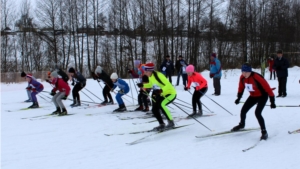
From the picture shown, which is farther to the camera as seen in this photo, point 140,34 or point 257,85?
point 140,34

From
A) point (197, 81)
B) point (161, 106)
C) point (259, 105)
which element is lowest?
point (161, 106)

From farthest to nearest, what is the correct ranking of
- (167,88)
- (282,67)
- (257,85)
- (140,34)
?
(140,34) < (282,67) < (167,88) < (257,85)

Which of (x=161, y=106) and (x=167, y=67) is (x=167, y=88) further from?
(x=167, y=67)

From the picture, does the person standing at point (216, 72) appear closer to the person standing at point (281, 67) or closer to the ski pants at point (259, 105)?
the person standing at point (281, 67)

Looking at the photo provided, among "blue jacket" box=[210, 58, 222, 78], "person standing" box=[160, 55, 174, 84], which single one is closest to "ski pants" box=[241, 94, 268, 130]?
"blue jacket" box=[210, 58, 222, 78]

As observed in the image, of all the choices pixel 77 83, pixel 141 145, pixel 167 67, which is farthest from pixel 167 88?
pixel 167 67

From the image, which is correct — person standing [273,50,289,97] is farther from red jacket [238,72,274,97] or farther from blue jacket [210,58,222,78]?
red jacket [238,72,274,97]

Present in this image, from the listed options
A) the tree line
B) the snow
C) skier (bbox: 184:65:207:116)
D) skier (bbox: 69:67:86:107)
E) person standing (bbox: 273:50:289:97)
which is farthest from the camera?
the tree line

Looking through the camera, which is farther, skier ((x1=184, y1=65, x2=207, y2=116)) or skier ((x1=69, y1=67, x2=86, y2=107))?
skier ((x1=69, y1=67, x2=86, y2=107))

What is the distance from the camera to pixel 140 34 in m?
31.7

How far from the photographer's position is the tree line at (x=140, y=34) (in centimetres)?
3020

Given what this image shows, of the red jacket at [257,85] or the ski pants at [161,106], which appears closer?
the red jacket at [257,85]

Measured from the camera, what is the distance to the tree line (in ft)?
99.1

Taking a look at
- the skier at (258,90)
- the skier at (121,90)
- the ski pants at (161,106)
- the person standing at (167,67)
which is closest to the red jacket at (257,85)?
the skier at (258,90)
